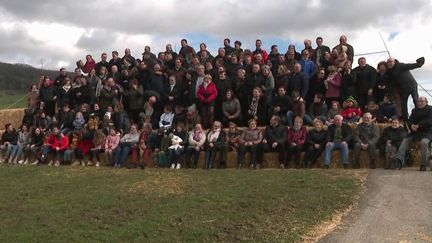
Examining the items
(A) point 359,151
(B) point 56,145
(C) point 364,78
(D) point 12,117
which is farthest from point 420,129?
(D) point 12,117

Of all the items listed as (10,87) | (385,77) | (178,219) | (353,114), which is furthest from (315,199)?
(10,87)

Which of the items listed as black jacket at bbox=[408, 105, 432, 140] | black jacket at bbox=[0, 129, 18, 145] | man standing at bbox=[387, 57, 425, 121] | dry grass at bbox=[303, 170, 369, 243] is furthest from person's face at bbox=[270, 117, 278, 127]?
black jacket at bbox=[0, 129, 18, 145]

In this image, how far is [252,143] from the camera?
46.1 ft

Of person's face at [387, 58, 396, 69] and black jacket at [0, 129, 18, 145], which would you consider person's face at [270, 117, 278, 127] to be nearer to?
person's face at [387, 58, 396, 69]

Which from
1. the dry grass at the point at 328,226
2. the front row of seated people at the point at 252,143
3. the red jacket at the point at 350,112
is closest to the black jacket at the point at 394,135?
the front row of seated people at the point at 252,143

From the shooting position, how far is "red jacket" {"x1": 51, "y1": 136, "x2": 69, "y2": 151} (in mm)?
16125

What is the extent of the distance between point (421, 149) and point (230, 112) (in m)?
5.22

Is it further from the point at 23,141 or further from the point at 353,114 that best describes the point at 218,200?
the point at 23,141

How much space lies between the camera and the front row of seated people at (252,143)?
13047 millimetres

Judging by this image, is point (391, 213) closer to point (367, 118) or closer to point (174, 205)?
point (174, 205)

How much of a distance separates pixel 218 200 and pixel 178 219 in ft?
3.80

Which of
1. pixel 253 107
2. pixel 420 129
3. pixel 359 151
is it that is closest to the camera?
pixel 420 129

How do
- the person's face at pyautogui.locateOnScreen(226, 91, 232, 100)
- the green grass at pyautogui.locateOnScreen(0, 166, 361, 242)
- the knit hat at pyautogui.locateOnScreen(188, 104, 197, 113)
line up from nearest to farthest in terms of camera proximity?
the green grass at pyautogui.locateOnScreen(0, 166, 361, 242)
the person's face at pyautogui.locateOnScreen(226, 91, 232, 100)
the knit hat at pyautogui.locateOnScreen(188, 104, 197, 113)

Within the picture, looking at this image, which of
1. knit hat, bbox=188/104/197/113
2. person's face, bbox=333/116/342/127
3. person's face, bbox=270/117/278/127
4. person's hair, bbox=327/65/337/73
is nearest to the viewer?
person's face, bbox=333/116/342/127
